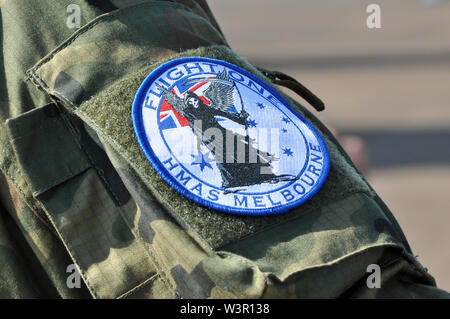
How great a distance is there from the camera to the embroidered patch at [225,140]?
0.94 meters

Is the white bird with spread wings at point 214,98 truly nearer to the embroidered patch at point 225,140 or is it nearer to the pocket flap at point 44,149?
the embroidered patch at point 225,140

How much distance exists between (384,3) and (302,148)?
8.20 meters

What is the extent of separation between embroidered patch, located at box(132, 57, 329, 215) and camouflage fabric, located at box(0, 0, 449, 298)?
2cm

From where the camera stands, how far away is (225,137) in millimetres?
972

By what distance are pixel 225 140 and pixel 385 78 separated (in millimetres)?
5386

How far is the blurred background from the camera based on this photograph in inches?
172

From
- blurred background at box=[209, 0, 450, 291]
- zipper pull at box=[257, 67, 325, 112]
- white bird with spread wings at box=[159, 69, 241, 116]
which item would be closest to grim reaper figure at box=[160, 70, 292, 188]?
white bird with spread wings at box=[159, 69, 241, 116]

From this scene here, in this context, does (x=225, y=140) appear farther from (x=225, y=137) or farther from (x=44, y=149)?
(x=44, y=149)

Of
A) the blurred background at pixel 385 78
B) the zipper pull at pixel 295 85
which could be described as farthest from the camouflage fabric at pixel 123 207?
the blurred background at pixel 385 78

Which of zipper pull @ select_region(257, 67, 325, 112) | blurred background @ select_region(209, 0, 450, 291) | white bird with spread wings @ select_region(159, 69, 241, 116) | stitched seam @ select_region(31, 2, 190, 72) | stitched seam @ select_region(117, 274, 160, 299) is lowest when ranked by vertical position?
blurred background @ select_region(209, 0, 450, 291)

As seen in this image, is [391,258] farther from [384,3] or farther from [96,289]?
[384,3]

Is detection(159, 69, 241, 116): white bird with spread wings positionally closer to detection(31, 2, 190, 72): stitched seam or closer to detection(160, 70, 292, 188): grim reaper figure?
detection(160, 70, 292, 188): grim reaper figure

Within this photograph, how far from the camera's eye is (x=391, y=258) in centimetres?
97

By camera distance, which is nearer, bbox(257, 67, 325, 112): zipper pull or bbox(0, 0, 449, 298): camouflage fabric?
bbox(0, 0, 449, 298): camouflage fabric
